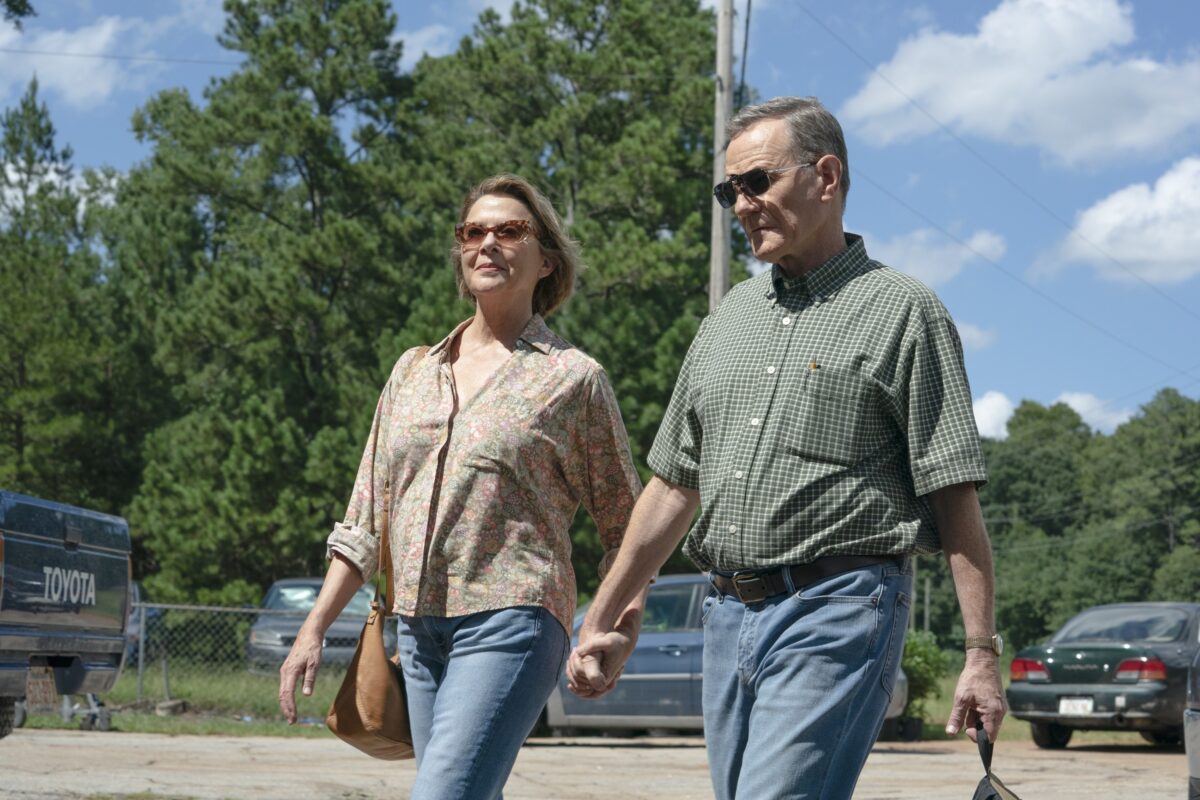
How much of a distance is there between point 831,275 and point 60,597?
233 inches

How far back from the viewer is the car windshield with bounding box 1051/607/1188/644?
638 inches

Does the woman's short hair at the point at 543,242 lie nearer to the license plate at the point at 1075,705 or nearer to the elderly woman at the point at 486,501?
the elderly woman at the point at 486,501

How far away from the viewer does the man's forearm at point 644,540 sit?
11.9ft

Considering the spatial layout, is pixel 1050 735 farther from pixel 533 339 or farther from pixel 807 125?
pixel 807 125

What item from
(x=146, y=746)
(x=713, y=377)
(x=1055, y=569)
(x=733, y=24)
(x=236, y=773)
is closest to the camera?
(x=713, y=377)

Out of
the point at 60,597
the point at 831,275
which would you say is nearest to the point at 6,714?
the point at 60,597

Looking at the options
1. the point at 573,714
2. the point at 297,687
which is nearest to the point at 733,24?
the point at 573,714

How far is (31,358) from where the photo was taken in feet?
116

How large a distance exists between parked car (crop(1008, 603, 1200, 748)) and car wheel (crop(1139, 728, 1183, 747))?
1 centimetres

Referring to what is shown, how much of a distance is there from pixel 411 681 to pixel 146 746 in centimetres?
1042

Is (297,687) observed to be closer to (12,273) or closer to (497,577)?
(497,577)

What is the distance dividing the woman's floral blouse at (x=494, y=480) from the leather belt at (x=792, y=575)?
1.89 ft

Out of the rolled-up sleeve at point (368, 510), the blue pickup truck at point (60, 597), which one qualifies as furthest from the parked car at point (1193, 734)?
the blue pickup truck at point (60, 597)

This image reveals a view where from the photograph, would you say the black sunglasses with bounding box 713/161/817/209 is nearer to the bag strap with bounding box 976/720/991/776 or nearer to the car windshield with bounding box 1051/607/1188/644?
the bag strap with bounding box 976/720/991/776
